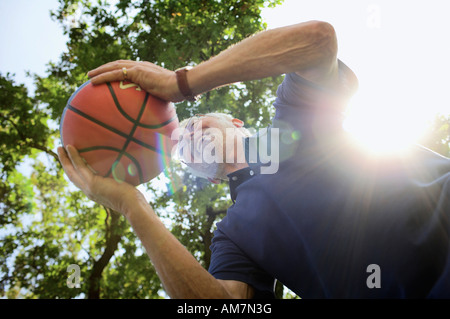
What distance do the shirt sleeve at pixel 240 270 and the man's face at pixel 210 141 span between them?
1.17 meters

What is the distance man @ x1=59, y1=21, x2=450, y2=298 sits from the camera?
1.64m

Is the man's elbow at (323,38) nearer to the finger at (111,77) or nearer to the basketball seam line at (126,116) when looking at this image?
the finger at (111,77)

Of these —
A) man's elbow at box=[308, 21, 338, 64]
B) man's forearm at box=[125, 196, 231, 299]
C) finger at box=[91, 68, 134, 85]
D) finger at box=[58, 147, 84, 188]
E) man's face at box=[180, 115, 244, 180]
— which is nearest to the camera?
man's elbow at box=[308, 21, 338, 64]

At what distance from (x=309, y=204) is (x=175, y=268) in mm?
928

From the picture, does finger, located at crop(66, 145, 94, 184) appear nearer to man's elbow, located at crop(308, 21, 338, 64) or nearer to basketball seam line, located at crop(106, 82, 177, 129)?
basketball seam line, located at crop(106, 82, 177, 129)

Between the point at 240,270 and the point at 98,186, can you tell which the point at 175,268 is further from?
the point at 98,186

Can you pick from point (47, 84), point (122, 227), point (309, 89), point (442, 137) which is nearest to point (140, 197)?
point (309, 89)

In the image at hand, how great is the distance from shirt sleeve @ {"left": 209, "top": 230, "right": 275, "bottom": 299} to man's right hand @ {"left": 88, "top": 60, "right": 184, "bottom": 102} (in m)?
1.22

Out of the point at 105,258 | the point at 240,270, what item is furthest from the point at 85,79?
the point at 240,270

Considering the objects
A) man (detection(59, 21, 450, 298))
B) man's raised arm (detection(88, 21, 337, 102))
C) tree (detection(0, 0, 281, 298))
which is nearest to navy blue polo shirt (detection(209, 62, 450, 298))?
man (detection(59, 21, 450, 298))

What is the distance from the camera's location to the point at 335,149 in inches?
84.6

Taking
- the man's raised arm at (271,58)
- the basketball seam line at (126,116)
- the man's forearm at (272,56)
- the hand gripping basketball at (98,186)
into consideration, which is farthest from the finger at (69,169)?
the man's forearm at (272,56)

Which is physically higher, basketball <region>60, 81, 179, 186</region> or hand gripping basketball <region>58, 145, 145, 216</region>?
basketball <region>60, 81, 179, 186</region>
